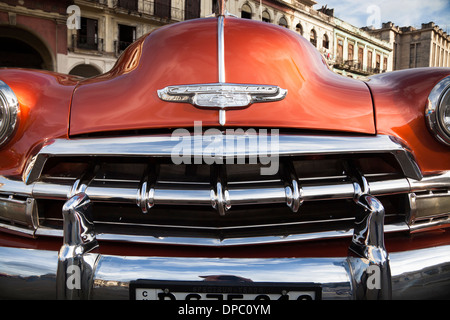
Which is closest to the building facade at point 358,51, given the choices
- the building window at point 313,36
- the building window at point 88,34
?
the building window at point 313,36

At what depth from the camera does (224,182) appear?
109 centimetres

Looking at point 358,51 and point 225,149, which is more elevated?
point 358,51

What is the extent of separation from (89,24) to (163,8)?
3487 millimetres

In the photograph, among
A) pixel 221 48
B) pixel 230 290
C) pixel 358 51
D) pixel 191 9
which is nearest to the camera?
pixel 230 290

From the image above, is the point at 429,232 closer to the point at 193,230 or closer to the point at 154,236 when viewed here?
the point at 193,230

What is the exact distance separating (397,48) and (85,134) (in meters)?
32.5

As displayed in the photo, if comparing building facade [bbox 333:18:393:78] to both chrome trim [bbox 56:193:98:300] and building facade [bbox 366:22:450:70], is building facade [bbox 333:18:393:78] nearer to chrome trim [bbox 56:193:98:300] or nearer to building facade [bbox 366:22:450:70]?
building facade [bbox 366:22:450:70]

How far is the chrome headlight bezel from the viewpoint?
1166 millimetres

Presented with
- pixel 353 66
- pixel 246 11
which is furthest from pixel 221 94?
pixel 353 66

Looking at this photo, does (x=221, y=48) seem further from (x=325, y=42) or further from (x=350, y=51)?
(x=350, y=51)

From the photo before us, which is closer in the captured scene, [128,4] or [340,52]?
[128,4]

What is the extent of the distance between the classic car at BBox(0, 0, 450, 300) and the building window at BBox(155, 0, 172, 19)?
15.6m

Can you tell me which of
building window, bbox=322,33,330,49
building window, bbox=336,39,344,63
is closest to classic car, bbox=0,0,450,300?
building window, bbox=322,33,330,49

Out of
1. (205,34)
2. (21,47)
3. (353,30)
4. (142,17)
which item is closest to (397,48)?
(353,30)
